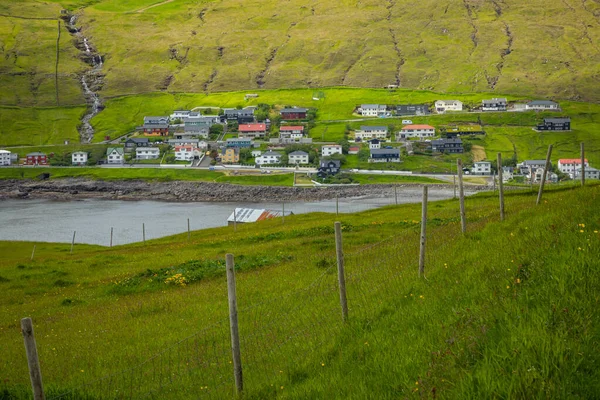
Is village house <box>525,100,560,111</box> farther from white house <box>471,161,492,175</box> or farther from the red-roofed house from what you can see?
the red-roofed house

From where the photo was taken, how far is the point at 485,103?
598 ft

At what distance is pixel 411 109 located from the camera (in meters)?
187

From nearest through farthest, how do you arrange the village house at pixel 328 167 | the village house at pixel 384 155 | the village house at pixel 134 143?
1. the village house at pixel 328 167
2. the village house at pixel 384 155
3. the village house at pixel 134 143

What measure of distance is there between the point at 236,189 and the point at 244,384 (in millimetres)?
→ 110723

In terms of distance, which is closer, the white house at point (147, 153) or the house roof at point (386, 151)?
the house roof at point (386, 151)

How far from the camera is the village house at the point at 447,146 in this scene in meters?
142

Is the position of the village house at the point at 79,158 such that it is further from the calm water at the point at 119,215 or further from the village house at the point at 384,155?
the village house at the point at 384,155

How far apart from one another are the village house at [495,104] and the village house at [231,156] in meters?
85.6

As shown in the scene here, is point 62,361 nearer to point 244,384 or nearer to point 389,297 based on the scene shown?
point 244,384

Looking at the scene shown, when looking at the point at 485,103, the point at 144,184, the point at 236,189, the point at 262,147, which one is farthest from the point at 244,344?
the point at 485,103

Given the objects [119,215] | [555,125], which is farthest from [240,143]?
[555,125]

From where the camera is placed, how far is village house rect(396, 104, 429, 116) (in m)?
185

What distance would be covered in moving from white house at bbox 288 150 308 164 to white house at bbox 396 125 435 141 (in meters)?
31.2

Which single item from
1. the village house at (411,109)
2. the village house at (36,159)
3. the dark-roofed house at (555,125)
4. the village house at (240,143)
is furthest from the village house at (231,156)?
the dark-roofed house at (555,125)
